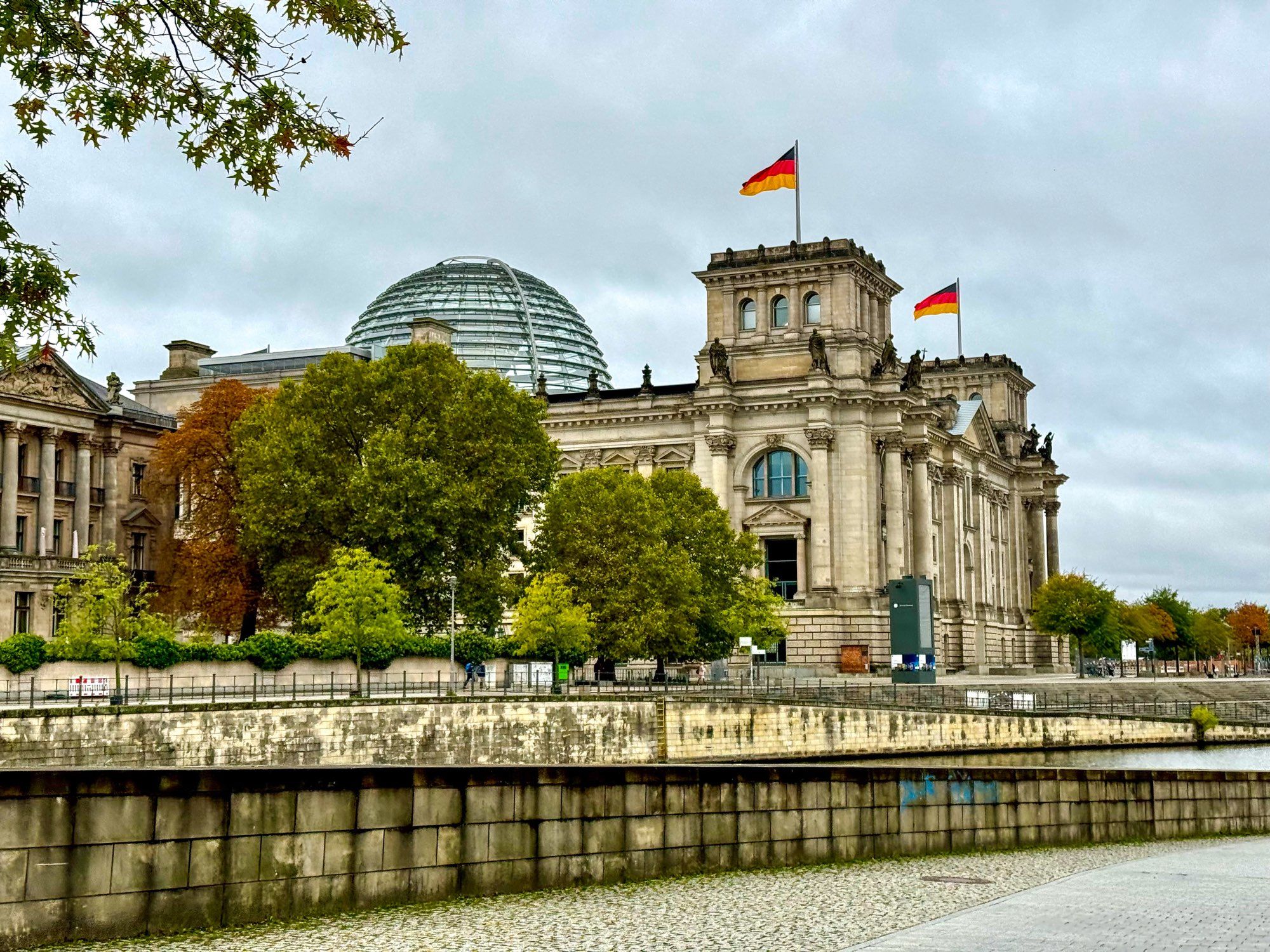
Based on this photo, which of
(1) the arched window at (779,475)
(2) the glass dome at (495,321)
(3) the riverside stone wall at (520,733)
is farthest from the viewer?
(2) the glass dome at (495,321)

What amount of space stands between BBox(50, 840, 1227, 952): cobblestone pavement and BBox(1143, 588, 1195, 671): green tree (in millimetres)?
160427

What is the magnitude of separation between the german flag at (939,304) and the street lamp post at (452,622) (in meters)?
57.0

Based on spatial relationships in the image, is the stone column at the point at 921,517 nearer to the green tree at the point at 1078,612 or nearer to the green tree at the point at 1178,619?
the green tree at the point at 1078,612

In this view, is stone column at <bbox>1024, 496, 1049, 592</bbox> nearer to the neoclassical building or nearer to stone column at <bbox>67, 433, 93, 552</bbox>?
the neoclassical building

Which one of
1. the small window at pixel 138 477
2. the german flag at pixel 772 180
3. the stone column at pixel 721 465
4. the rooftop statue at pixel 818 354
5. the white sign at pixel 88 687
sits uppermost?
the german flag at pixel 772 180

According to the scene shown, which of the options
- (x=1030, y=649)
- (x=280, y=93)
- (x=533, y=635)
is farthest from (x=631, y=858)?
(x=1030, y=649)

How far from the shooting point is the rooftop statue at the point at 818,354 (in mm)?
103438

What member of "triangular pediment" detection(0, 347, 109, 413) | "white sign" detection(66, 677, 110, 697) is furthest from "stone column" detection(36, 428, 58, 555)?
"white sign" detection(66, 677, 110, 697)

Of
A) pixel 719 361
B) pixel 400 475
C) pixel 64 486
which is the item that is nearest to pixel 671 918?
pixel 400 475

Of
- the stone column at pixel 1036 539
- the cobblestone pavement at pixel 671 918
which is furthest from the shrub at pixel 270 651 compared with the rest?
the stone column at pixel 1036 539

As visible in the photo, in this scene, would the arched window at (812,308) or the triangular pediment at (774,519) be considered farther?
the arched window at (812,308)

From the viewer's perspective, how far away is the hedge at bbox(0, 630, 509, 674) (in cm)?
5678

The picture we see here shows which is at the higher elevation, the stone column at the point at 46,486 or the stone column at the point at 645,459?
the stone column at the point at 645,459

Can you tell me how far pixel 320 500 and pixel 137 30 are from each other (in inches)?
2244
